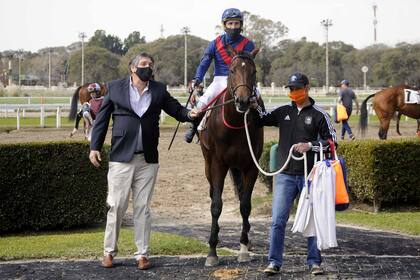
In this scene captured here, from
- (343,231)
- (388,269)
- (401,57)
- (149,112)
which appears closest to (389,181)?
(343,231)

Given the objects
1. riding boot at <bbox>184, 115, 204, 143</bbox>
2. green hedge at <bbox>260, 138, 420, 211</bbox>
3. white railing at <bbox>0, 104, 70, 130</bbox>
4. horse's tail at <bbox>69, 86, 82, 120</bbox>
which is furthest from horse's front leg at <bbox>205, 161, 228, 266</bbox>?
white railing at <bbox>0, 104, 70, 130</bbox>

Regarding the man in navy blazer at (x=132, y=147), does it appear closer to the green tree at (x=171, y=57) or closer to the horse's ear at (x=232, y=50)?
the horse's ear at (x=232, y=50)

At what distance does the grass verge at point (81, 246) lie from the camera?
7.27 metres

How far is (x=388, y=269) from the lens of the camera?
6.43m

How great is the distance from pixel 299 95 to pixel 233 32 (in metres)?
1.64

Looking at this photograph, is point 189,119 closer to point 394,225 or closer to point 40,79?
point 394,225

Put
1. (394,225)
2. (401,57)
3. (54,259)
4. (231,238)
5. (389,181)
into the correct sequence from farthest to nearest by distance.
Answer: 1. (401,57)
2. (389,181)
3. (394,225)
4. (231,238)
5. (54,259)

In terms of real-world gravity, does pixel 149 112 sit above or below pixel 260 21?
below

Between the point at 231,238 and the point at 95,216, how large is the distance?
204 cm

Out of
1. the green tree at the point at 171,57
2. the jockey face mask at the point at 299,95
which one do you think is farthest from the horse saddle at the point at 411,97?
the green tree at the point at 171,57

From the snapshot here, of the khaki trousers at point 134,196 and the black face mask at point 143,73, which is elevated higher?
the black face mask at point 143,73

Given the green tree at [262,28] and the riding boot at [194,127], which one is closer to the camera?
the riding boot at [194,127]

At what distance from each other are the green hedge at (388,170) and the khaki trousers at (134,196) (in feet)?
14.7

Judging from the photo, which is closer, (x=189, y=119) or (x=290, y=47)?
(x=189, y=119)
